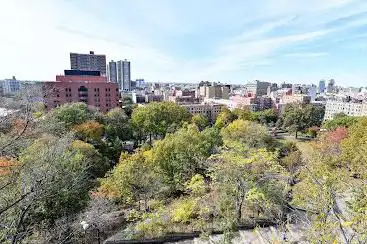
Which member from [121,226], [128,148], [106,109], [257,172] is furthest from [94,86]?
[257,172]

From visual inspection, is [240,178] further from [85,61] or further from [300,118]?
[85,61]

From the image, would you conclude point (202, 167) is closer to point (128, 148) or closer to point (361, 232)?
point (361, 232)

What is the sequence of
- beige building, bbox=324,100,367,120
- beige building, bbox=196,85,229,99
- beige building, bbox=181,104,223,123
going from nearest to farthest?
beige building, bbox=181,104,223,123, beige building, bbox=324,100,367,120, beige building, bbox=196,85,229,99

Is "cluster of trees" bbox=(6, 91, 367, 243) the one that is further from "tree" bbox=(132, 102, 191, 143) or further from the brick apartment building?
the brick apartment building

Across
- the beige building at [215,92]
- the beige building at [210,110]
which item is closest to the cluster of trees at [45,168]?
the beige building at [210,110]

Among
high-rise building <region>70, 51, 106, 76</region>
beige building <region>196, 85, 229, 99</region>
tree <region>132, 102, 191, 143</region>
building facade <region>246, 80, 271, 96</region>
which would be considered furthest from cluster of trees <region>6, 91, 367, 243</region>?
building facade <region>246, 80, 271, 96</region>
